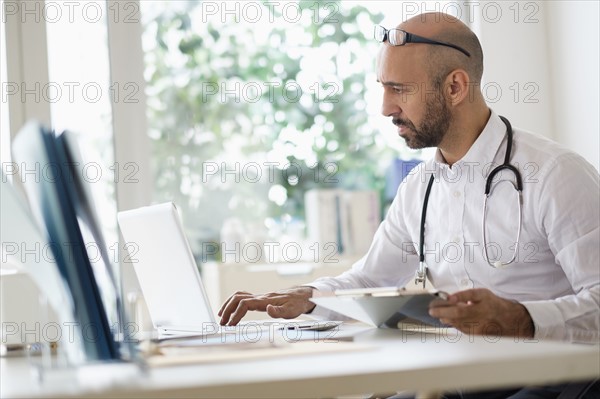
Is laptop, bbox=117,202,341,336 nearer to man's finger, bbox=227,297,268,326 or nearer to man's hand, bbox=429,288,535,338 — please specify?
man's finger, bbox=227,297,268,326

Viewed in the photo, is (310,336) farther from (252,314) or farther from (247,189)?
(247,189)

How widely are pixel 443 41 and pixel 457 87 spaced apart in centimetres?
12

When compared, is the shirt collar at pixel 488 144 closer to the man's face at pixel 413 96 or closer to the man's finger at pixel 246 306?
the man's face at pixel 413 96

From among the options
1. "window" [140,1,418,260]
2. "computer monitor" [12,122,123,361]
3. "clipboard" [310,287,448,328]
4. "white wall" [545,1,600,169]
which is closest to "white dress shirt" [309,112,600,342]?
"clipboard" [310,287,448,328]

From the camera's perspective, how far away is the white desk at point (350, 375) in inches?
37.6

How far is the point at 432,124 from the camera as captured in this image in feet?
7.14

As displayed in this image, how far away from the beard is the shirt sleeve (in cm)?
35

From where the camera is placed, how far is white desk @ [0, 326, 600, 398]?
3.13ft

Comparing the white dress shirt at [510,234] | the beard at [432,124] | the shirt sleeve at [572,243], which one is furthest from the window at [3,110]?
the shirt sleeve at [572,243]

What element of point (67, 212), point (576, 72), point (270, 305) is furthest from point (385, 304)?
point (576, 72)

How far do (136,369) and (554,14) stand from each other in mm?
2750

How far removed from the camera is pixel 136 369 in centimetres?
111

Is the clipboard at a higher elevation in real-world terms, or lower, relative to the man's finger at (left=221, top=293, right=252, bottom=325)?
higher

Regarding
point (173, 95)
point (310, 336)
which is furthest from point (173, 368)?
point (173, 95)
